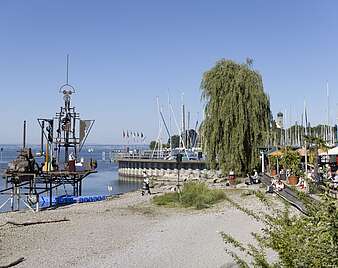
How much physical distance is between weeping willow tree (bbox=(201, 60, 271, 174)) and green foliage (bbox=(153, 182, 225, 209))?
8024 mm

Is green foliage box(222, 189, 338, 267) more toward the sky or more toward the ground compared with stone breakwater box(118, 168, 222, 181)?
more toward the sky

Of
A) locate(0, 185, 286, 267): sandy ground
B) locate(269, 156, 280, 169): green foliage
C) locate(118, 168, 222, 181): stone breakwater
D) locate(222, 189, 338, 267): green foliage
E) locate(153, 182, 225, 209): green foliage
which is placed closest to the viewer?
locate(222, 189, 338, 267): green foliage

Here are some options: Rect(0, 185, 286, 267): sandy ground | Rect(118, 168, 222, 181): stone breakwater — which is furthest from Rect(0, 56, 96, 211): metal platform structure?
Rect(118, 168, 222, 181): stone breakwater

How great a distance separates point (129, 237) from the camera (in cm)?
1692

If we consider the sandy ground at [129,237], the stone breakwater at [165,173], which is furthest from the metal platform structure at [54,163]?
the stone breakwater at [165,173]

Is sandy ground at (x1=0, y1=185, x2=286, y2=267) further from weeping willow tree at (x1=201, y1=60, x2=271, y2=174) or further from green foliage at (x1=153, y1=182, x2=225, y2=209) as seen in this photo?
weeping willow tree at (x1=201, y1=60, x2=271, y2=174)

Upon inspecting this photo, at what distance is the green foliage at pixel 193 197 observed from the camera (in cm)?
2464

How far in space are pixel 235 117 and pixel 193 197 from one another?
10.6m

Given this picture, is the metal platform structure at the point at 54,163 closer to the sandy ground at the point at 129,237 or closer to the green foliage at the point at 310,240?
the sandy ground at the point at 129,237

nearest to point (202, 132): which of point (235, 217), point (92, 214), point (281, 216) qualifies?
point (92, 214)


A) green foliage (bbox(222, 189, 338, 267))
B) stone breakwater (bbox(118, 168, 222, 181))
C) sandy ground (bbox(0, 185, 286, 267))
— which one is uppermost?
green foliage (bbox(222, 189, 338, 267))

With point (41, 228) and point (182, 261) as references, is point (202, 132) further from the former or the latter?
point (182, 261)

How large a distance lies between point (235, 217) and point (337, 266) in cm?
1609

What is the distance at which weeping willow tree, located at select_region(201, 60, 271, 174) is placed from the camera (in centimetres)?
3444
